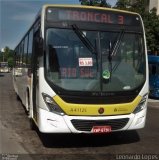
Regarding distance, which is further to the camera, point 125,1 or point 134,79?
point 125,1

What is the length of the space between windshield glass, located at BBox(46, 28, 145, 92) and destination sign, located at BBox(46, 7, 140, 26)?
287 millimetres

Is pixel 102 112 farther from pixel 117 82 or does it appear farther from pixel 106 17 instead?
pixel 106 17

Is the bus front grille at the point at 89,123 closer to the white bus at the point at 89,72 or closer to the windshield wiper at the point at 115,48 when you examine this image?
the white bus at the point at 89,72

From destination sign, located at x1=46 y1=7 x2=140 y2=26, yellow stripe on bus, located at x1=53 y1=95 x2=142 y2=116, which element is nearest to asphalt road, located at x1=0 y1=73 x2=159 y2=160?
yellow stripe on bus, located at x1=53 y1=95 x2=142 y2=116

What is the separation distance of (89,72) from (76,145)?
1637mm

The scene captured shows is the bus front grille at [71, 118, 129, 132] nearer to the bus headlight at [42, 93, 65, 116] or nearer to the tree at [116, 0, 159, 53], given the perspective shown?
the bus headlight at [42, 93, 65, 116]

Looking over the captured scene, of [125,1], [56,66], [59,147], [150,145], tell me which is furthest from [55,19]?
[125,1]

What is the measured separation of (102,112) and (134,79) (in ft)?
3.48

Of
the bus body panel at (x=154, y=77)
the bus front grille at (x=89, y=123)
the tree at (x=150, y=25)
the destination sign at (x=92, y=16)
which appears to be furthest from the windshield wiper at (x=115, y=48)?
the tree at (x=150, y=25)

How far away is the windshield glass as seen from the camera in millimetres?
8992

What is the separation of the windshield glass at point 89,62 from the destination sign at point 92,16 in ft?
0.94

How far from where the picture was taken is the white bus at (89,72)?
29.1 feet

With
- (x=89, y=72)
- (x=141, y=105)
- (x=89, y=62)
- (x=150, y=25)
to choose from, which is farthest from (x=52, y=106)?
(x=150, y=25)

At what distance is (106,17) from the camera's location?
9562 mm
